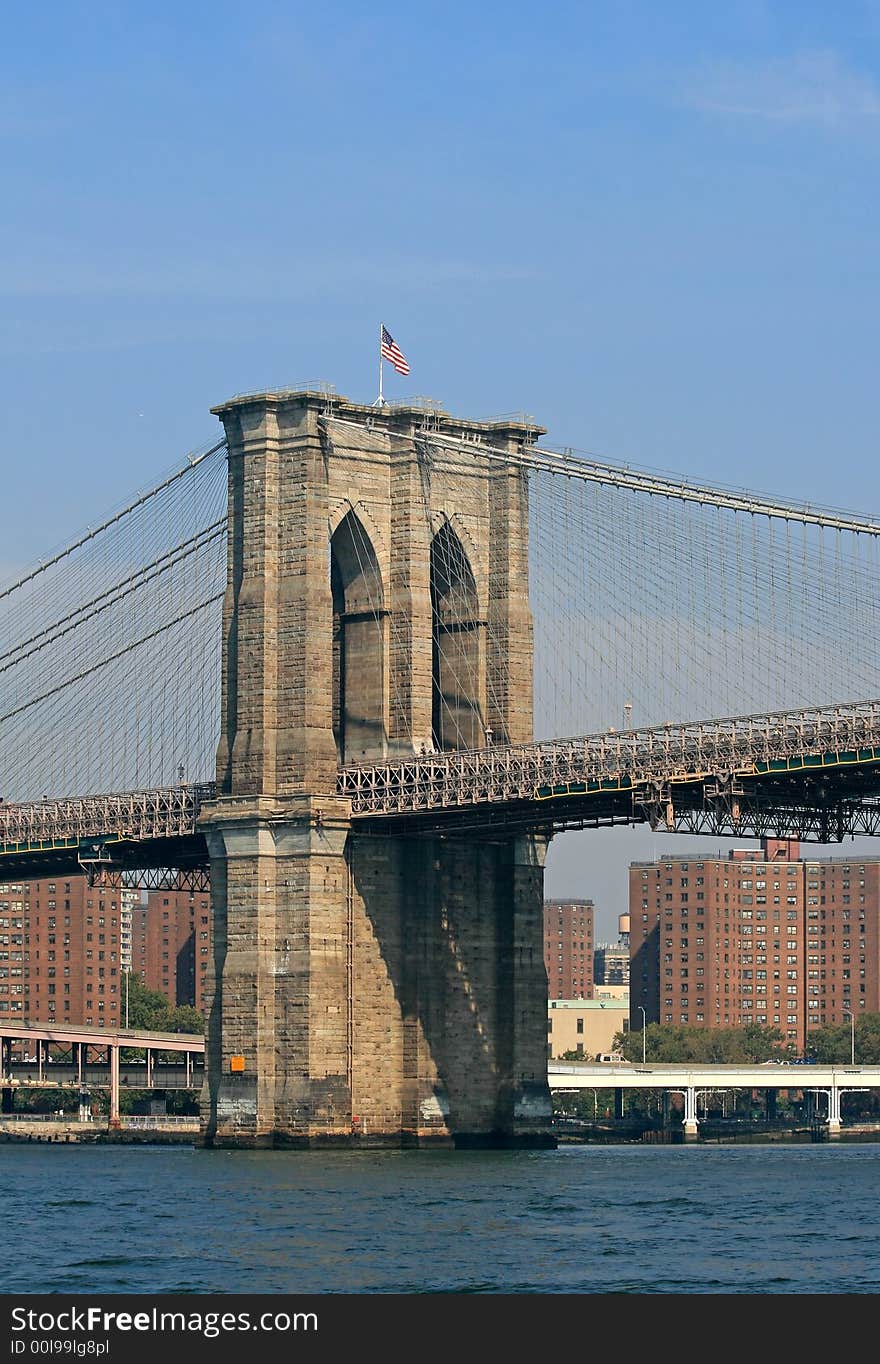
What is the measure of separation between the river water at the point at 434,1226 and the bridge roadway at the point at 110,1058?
60.6 meters

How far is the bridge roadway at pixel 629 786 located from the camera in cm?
9838

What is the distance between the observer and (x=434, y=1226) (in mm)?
72750

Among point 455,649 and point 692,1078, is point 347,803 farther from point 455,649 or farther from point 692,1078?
point 692,1078

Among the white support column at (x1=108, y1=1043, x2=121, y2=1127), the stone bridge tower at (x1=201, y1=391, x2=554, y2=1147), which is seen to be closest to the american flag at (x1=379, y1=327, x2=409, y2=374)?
the stone bridge tower at (x1=201, y1=391, x2=554, y2=1147)

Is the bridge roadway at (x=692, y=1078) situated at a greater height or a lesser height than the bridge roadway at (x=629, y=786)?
lesser

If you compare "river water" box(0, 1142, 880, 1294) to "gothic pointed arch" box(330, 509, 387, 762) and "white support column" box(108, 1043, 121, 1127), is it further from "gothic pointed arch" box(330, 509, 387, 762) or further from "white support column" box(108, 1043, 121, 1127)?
"white support column" box(108, 1043, 121, 1127)

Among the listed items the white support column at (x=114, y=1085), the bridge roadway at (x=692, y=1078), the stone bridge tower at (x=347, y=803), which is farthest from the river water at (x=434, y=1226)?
the bridge roadway at (x=692, y=1078)

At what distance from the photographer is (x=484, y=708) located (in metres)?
120

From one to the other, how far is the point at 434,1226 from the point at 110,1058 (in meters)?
102

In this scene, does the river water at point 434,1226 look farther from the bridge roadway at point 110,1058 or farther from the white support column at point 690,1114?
the white support column at point 690,1114

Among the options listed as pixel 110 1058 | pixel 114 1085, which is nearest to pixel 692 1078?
pixel 114 1085

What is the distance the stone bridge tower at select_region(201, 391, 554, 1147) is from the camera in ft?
364
